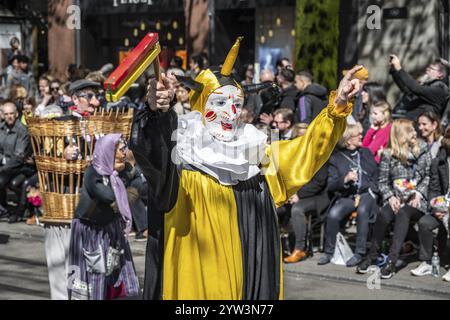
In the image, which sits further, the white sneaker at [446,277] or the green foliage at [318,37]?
the green foliage at [318,37]

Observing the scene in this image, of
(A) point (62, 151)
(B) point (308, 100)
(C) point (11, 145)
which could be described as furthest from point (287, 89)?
(A) point (62, 151)

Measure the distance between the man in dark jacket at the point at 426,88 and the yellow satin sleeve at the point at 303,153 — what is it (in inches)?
220

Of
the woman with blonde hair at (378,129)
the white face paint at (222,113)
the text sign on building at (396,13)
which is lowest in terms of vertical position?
the woman with blonde hair at (378,129)

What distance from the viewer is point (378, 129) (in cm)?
1130

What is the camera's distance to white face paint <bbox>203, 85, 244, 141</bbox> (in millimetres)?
5625

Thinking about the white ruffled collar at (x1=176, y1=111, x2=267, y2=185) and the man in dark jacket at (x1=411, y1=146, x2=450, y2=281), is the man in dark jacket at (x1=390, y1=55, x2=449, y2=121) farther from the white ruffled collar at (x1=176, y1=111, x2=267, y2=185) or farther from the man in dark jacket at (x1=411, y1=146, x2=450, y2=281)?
the white ruffled collar at (x1=176, y1=111, x2=267, y2=185)

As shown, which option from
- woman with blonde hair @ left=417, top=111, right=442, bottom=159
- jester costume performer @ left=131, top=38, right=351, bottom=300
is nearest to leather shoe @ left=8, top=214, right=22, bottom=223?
woman with blonde hair @ left=417, top=111, right=442, bottom=159

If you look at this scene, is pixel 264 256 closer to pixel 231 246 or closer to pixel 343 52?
pixel 231 246

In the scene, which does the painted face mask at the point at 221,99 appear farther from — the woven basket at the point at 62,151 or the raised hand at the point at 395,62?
the raised hand at the point at 395,62

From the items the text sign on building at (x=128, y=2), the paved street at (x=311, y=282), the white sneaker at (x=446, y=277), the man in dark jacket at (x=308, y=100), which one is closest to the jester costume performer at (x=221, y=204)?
the paved street at (x=311, y=282)

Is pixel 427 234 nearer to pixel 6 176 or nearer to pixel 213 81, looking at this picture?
pixel 213 81

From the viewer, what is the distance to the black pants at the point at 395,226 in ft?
31.9

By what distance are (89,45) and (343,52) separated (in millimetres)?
6948

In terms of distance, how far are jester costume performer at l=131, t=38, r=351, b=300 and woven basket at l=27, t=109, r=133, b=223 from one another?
227cm
